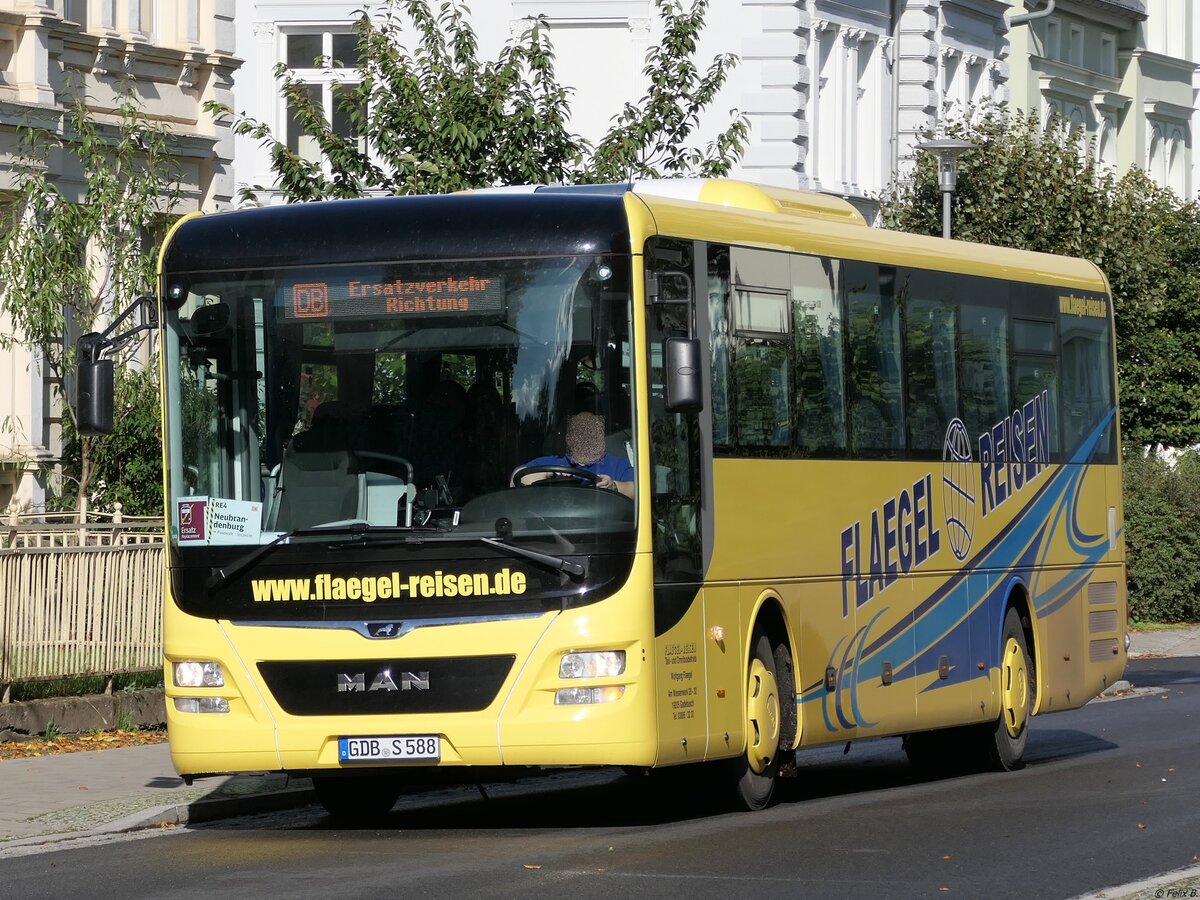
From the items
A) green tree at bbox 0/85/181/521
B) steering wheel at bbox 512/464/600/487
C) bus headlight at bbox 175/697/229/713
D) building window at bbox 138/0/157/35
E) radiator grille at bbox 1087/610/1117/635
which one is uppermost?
building window at bbox 138/0/157/35

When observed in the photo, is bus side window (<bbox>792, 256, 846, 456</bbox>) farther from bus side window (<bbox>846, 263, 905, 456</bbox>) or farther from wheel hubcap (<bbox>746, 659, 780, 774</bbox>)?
wheel hubcap (<bbox>746, 659, 780, 774</bbox>)

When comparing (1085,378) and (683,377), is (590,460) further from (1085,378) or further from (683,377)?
(1085,378)

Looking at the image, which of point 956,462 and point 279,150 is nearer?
point 956,462

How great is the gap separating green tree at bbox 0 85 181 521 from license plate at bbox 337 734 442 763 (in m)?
8.27

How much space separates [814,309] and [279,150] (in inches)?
327

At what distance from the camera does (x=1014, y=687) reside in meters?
17.7

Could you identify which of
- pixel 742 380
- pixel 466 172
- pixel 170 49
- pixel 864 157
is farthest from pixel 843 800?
pixel 864 157

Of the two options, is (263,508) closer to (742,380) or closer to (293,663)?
(293,663)

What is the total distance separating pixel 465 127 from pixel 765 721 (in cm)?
906

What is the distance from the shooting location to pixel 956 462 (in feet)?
55.2

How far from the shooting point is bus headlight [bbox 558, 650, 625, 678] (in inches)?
494

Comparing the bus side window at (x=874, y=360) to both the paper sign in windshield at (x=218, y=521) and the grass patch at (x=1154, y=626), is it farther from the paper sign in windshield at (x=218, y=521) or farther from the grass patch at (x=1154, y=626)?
the grass patch at (x=1154, y=626)

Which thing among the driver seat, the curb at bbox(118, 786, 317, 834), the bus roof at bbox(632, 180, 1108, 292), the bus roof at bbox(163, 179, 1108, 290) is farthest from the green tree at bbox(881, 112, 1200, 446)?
the driver seat

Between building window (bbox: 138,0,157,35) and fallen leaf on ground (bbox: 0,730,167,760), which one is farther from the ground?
building window (bbox: 138,0,157,35)
